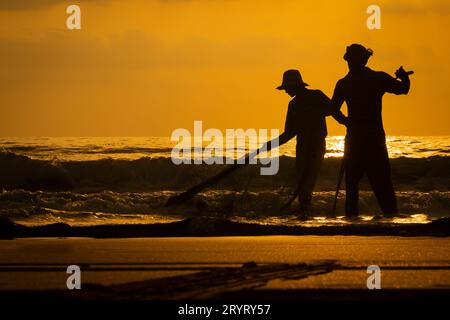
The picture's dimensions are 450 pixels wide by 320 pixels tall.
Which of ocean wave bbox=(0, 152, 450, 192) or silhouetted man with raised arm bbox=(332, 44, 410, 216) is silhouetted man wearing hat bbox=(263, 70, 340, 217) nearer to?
silhouetted man with raised arm bbox=(332, 44, 410, 216)

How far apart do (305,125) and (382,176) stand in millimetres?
1400

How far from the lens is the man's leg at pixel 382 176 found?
533 inches

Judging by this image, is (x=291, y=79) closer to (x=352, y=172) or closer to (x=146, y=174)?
(x=352, y=172)

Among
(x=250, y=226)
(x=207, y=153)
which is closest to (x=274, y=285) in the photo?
(x=250, y=226)

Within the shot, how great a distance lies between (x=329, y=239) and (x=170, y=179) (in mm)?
17920

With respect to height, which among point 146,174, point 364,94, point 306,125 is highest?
point 364,94

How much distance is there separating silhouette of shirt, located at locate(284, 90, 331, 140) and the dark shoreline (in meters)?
3.17

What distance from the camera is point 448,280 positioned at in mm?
5984

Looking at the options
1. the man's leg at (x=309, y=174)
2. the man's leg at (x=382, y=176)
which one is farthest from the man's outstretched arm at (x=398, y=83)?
the man's leg at (x=309, y=174)

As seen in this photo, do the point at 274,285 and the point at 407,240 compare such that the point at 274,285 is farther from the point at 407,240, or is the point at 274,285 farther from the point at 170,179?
the point at 170,179

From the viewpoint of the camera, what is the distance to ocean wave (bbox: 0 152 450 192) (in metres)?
26.2

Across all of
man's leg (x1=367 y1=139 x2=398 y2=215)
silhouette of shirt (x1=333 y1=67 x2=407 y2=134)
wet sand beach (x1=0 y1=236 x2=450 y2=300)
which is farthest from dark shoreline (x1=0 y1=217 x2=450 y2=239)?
silhouette of shirt (x1=333 y1=67 x2=407 y2=134)

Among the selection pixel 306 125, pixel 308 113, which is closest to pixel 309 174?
pixel 306 125

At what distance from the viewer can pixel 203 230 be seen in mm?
11180
